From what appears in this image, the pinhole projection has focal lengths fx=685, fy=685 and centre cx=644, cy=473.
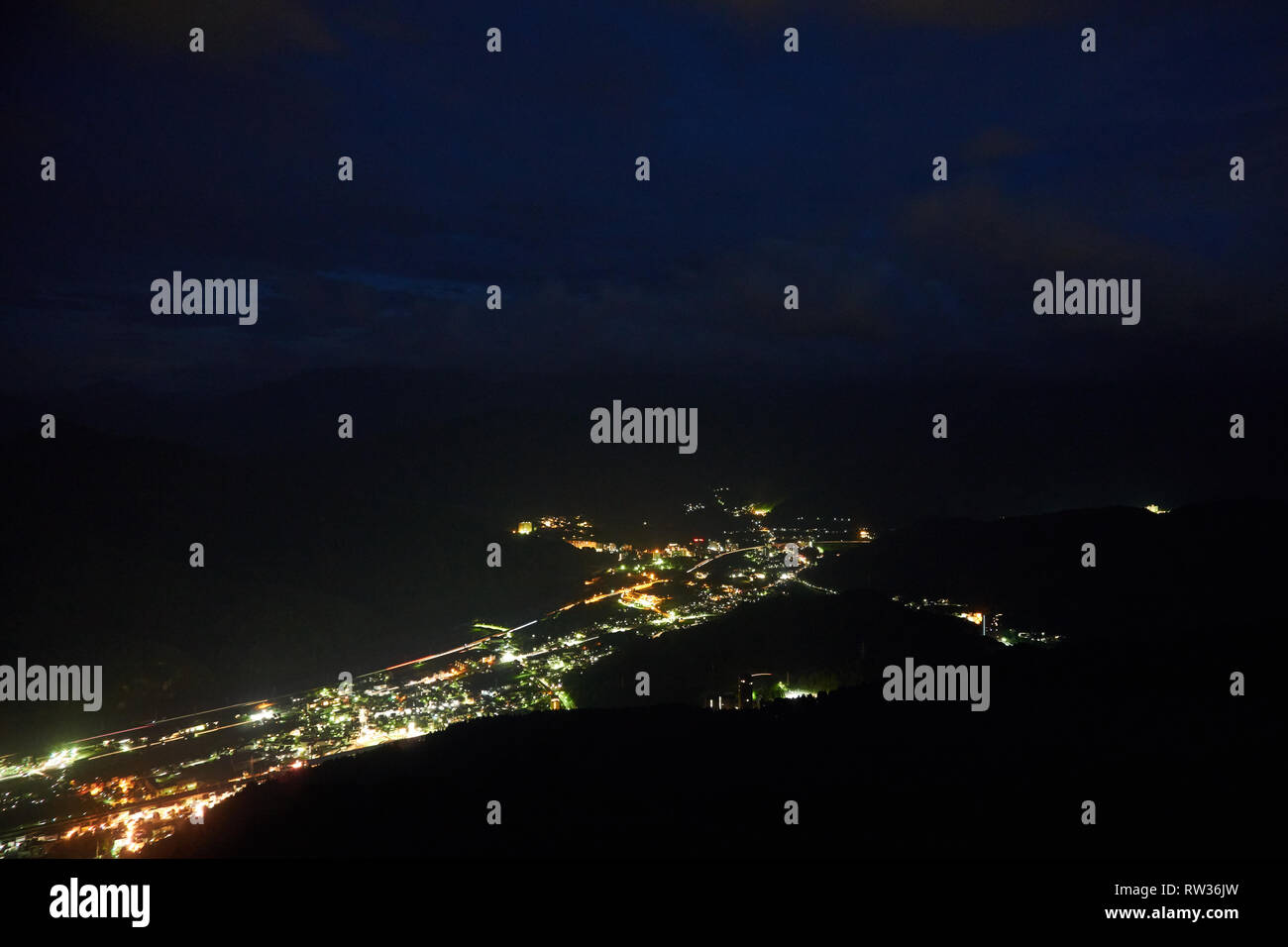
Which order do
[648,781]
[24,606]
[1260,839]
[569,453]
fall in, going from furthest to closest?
[569,453], [24,606], [648,781], [1260,839]

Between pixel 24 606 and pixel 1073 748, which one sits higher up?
pixel 24 606

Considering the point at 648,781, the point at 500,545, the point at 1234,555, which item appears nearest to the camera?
the point at 648,781

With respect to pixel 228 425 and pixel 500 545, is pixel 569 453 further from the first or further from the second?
pixel 228 425

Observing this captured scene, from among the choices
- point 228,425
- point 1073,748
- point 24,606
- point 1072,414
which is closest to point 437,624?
point 24,606

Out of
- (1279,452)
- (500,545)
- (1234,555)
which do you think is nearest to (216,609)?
(500,545)

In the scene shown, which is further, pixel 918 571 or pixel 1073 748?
pixel 918 571

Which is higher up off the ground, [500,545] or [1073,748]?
[500,545]

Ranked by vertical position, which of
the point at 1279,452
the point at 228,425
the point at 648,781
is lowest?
the point at 648,781

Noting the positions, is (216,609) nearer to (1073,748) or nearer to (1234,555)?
(1073,748)
